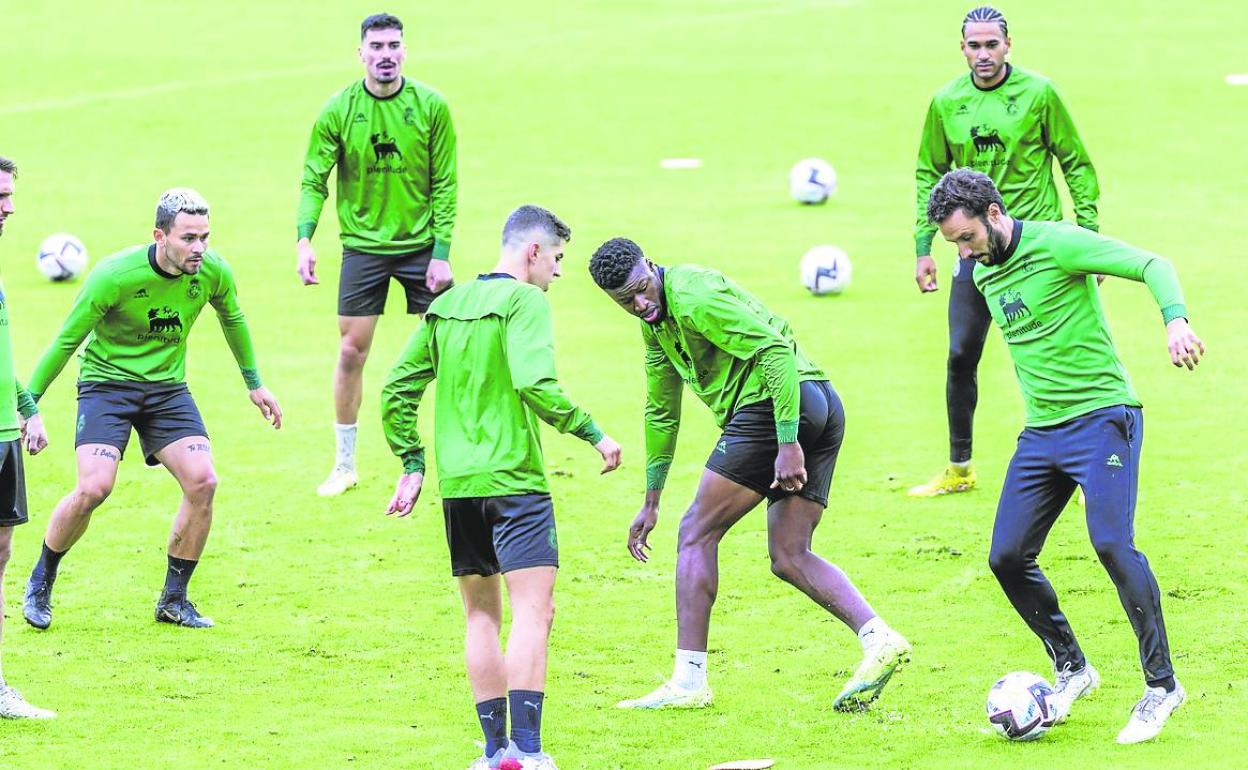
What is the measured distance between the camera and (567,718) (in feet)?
27.9

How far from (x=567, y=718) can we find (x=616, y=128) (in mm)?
20226

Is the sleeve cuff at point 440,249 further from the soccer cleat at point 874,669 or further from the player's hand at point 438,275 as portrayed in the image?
the soccer cleat at point 874,669

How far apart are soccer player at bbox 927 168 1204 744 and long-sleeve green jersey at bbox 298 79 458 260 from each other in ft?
17.8

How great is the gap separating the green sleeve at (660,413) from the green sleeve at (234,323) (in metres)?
2.69

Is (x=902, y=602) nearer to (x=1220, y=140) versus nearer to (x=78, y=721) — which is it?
(x=78, y=721)

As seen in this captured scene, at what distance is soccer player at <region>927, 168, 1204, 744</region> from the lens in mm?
7742

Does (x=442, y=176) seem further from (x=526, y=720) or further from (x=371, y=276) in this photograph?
(x=526, y=720)

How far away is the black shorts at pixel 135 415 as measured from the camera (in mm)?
9891

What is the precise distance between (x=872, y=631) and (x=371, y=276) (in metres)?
5.60

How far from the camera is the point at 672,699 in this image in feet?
28.2

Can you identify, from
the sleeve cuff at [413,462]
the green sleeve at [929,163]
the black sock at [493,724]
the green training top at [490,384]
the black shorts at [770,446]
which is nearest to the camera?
the green training top at [490,384]

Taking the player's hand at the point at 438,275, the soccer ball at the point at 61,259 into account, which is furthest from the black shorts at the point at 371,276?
the soccer ball at the point at 61,259

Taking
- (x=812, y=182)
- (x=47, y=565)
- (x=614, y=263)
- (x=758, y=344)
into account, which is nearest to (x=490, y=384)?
(x=614, y=263)

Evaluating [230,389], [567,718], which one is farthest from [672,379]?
[230,389]
